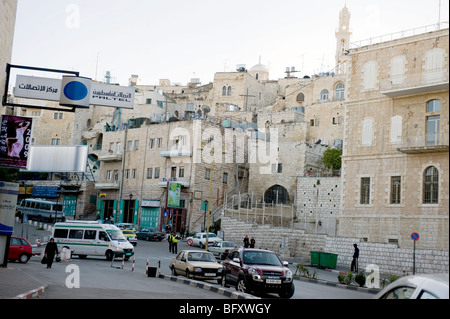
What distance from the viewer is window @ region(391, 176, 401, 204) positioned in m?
34.0

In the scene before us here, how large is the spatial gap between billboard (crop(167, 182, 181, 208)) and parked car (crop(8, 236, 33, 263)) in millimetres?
27662

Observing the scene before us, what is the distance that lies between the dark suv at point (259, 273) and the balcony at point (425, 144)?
16.7 metres

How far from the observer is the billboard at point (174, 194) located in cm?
5453

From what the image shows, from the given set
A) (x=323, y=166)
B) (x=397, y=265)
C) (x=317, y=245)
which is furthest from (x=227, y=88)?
(x=397, y=265)

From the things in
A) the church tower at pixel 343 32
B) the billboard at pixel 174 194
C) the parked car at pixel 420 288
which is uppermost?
the church tower at pixel 343 32

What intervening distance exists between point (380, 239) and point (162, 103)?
5217cm

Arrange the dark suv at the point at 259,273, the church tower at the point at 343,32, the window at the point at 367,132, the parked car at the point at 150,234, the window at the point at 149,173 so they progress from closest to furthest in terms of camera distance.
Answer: the dark suv at the point at 259,273, the window at the point at 367,132, the parked car at the point at 150,234, the window at the point at 149,173, the church tower at the point at 343,32

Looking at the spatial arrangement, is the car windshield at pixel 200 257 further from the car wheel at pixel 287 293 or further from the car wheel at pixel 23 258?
the car wheel at pixel 23 258

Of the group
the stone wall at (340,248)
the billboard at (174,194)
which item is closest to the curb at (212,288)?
the stone wall at (340,248)

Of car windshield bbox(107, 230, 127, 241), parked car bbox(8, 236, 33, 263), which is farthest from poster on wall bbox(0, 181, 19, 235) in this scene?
car windshield bbox(107, 230, 127, 241)

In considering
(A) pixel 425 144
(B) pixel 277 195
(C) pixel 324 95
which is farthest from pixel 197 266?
(C) pixel 324 95

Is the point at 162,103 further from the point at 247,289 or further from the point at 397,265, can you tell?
the point at 247,289

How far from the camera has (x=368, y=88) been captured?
35.9 m

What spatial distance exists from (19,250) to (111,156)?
3715 cm
